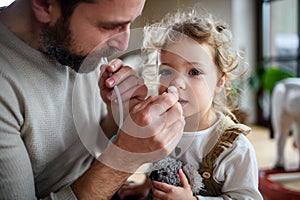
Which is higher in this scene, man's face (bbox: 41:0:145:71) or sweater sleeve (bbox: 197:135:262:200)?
man's face (bbox: 41:0:145:71)

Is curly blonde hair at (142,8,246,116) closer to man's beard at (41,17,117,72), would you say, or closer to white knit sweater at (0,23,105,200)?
man's beard at (41,17,117,72)

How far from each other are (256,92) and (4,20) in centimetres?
122

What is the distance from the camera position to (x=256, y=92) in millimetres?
1615

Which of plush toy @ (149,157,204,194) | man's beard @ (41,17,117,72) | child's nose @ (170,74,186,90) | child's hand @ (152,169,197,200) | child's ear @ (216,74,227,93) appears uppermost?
man's beard @ (41,17,117,72)

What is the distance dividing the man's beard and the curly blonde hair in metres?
0.07

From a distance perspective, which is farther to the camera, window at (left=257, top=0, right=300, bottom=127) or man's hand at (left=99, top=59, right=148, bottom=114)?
window at (left=257, top=0, right=300, bottom=127)


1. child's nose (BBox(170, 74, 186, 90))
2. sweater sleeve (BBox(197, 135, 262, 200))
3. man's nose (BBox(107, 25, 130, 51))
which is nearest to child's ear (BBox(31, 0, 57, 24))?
man's nose (BBox(107, 25, 130, 51))

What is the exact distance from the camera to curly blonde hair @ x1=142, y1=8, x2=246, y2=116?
0.55m

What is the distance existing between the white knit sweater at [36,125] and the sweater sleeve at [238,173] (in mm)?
228

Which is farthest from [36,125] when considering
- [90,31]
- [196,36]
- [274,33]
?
[274,33]

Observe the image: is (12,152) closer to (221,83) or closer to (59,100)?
(59,100)

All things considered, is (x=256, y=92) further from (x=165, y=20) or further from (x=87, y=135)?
(x=165, y=20)

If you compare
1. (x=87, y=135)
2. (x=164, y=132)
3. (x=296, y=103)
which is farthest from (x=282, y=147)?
(x=164, y=132)

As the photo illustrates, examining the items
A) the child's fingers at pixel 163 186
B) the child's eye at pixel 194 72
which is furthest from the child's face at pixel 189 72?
Result: the child's fingers at pixel 163 186
